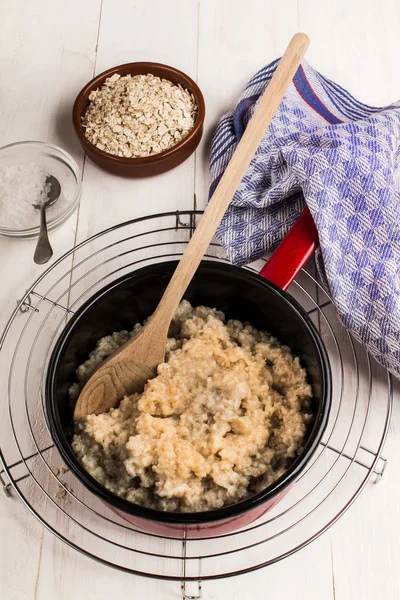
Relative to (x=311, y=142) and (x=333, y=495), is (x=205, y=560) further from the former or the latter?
(x=311, y=142)

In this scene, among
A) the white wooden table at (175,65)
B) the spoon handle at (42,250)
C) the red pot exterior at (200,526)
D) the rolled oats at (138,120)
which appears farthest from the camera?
the rolled oats at (138,120)

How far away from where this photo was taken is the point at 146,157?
5.24 feet

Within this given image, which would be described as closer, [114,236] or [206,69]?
[114,236]

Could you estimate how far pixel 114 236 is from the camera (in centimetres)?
163

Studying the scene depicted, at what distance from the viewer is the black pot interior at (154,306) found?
118cm

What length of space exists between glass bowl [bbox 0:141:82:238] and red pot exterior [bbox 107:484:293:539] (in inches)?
29.4

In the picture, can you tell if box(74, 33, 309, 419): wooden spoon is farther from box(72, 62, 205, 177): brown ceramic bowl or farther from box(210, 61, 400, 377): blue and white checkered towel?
box(72, 62, 205, 177): brown ceramic bowl

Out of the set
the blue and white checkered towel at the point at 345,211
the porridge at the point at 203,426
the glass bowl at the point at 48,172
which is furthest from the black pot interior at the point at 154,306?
the glass bowl at the point at 48,172

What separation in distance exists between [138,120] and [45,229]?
1.17ft

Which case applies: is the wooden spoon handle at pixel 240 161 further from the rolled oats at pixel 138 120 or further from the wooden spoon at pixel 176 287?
the rolled oats at pixel 138 120

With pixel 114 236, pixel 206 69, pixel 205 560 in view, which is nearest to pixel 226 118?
pixel 206 69

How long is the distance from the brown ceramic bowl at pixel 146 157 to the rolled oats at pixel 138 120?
0.07 ft

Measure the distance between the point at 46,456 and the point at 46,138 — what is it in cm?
86

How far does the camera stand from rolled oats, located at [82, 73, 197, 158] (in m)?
1.62
